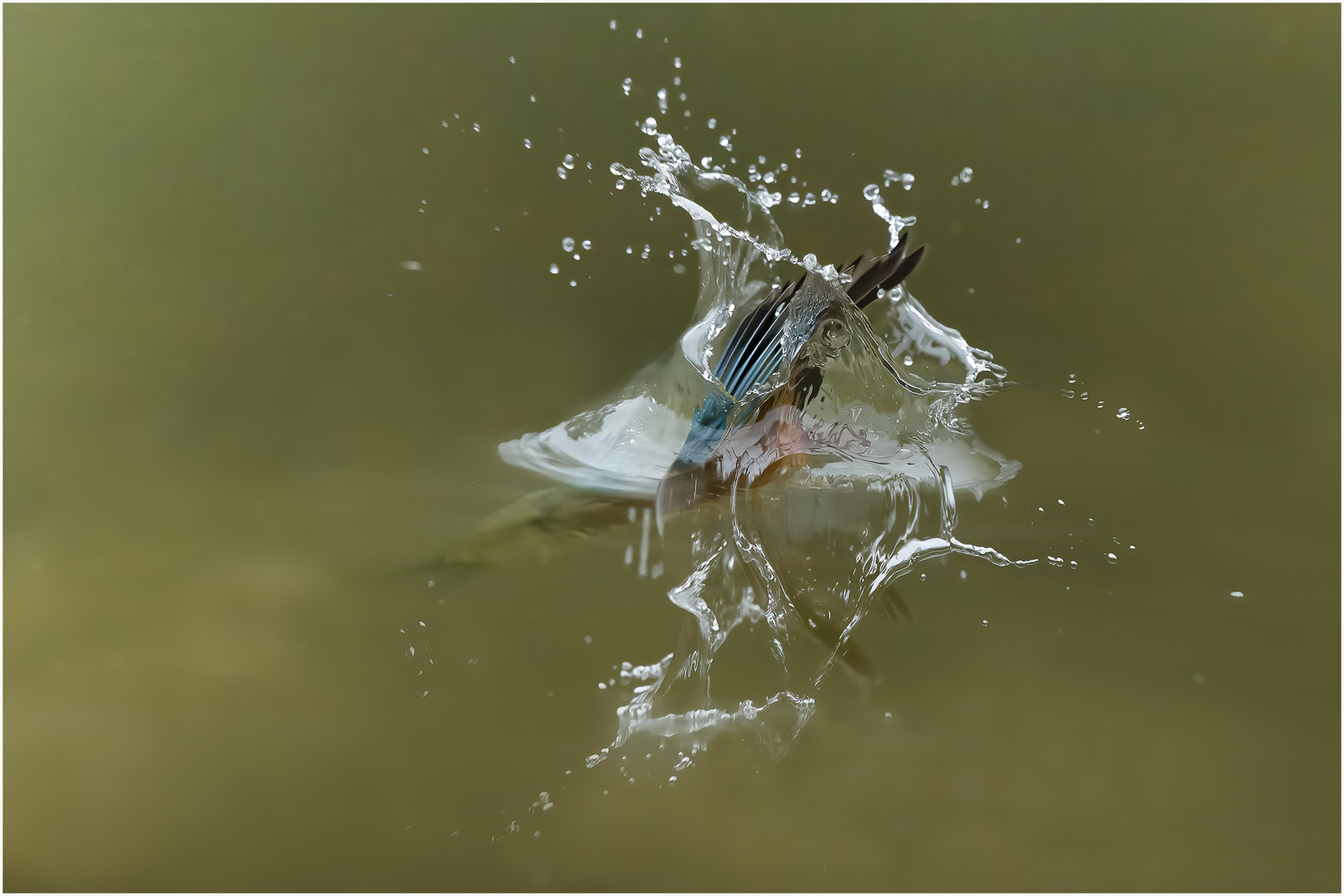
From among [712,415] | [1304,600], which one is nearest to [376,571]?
[712,415]

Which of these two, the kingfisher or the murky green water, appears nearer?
the kingfisher

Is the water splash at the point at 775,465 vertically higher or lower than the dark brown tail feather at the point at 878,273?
lower

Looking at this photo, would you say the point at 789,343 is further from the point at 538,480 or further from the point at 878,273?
the point at 538,480

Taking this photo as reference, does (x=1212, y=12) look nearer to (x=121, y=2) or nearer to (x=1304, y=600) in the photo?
(x=1304, y=600)

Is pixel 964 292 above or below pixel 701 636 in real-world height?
above

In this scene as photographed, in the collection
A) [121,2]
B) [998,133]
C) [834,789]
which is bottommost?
[834,789]

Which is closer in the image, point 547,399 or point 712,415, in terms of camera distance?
point 712,415

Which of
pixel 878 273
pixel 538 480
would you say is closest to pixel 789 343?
pixel 878 273
